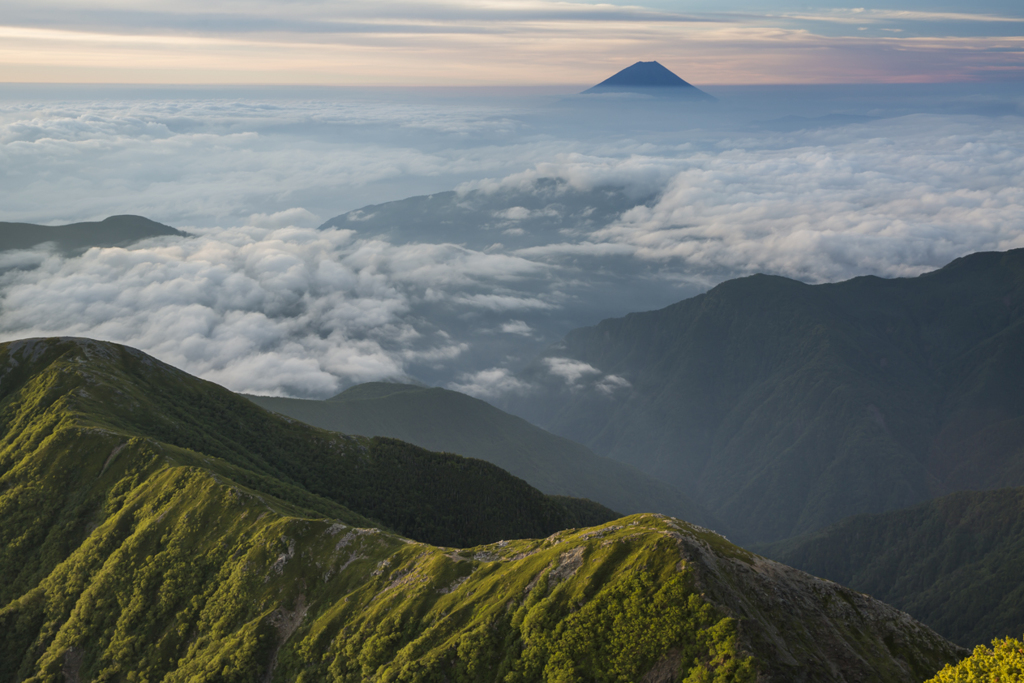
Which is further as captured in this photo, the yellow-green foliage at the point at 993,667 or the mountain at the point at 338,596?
the mountain at the point at 338,596

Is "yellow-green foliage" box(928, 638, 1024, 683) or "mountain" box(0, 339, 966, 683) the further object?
"mountain" box(0, 339, 966, 683)

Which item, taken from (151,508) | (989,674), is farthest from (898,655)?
(151,508)

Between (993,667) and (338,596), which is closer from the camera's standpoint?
(993,667)

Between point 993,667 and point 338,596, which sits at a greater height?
point 993,667

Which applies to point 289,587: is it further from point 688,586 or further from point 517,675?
point 688,586

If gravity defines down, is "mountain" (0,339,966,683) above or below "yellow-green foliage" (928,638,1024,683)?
below
